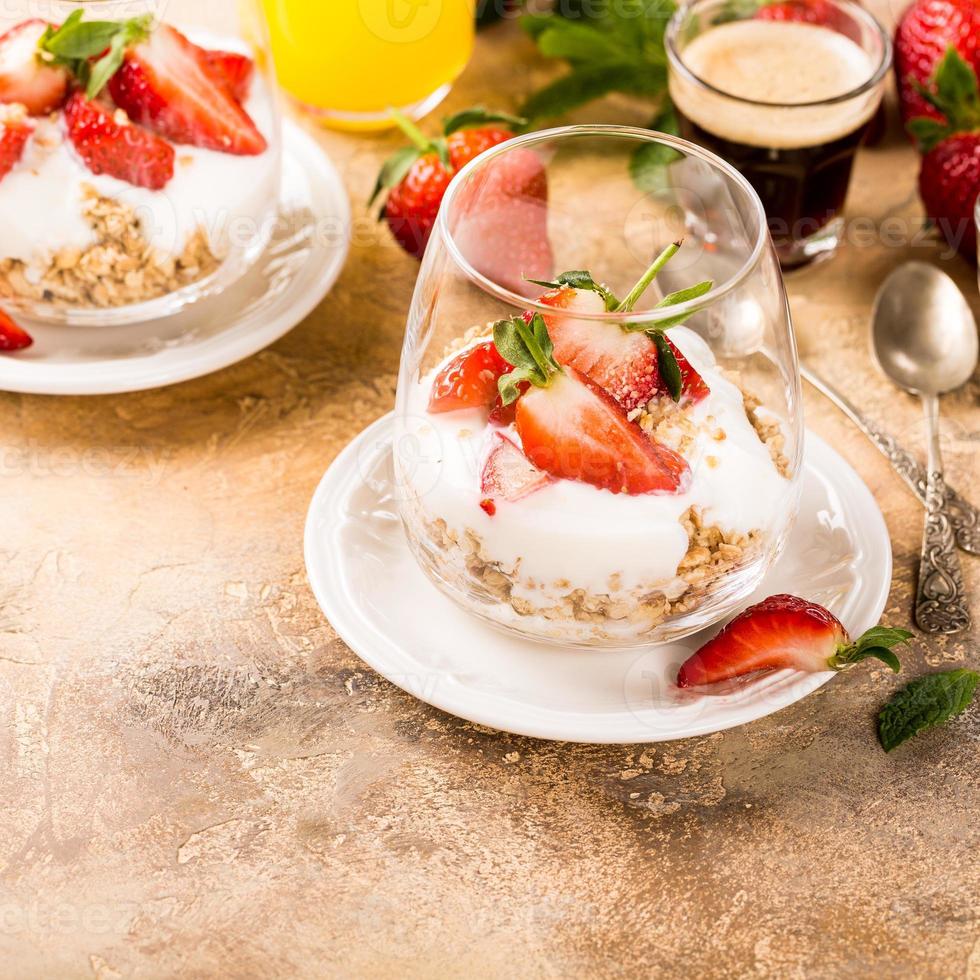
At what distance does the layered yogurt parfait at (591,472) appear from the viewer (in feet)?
2.50

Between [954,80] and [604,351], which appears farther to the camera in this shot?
[954,80]

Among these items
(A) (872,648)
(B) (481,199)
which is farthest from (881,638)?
(B) (481,199)

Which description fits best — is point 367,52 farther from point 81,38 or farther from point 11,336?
point 11,336

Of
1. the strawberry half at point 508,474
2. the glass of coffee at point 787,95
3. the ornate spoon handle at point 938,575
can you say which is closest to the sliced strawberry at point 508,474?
the strawberry half at point 508,474

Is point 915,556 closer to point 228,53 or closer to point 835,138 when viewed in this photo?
point 835,138

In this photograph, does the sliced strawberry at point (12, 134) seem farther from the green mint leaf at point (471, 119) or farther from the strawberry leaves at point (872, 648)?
the strawberry leaves at point (872, 648)

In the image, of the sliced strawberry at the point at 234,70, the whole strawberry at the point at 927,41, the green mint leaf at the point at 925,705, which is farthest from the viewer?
the whole strawberry at the point at 927,41

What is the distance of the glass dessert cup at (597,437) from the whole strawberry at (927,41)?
532 mm

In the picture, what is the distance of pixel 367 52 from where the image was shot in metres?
1.38

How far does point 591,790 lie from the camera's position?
33.8 inches

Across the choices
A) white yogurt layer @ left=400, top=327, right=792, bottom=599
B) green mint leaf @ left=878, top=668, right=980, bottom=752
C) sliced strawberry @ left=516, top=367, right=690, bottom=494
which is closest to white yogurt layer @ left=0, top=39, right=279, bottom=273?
white yogurt layer @ left=400, top=327, right=792, bottom=599

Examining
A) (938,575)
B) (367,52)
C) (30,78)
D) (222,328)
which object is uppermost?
(30,78)

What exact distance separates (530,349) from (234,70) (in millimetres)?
570

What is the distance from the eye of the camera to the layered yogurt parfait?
762 millimetres
